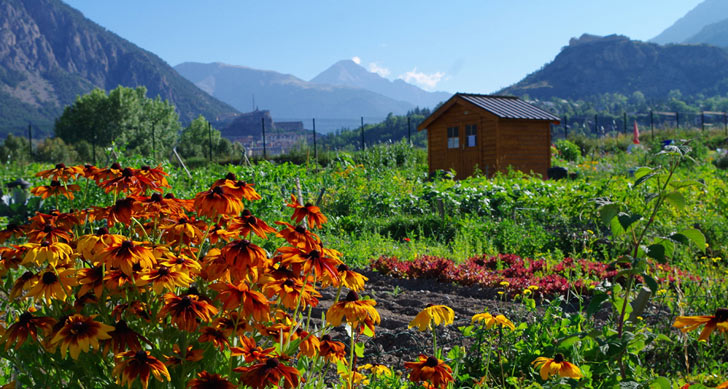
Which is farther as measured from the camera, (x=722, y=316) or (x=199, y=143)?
(x=199, y=143)

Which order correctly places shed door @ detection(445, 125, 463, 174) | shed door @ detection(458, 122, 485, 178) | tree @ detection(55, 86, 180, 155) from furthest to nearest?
tree @ detection(55, 86, 180, 155) → shed door @ detection(445, 125, 463, 174) → shed door @ detection(458, 122, 485, 178)

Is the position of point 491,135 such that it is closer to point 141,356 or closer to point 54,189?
point 54,189

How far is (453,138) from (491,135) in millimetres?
1597

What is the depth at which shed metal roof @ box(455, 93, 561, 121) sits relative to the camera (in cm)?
1396

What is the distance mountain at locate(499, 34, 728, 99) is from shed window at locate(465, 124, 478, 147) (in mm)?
126226

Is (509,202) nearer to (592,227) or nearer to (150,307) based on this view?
(592,227)

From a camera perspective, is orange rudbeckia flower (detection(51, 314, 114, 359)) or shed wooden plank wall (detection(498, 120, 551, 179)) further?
shed wooden plank wall (detection(498, 120, 551, 179))

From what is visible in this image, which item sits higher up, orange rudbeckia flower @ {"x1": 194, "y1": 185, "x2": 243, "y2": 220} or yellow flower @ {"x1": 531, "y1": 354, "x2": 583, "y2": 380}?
orange rudbeckia flower @ {"x1": 194, "y1": 185, "x2": 243, "y2": 220}

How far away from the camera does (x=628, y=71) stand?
13512 cm

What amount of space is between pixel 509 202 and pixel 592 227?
1132mm

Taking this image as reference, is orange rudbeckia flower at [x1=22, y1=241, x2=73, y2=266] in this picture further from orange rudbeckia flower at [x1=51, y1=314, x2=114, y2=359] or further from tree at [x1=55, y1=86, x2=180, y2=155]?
tree at [x1=55, y1=86, x2=180, y2=155]

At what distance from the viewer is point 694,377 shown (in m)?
2.26

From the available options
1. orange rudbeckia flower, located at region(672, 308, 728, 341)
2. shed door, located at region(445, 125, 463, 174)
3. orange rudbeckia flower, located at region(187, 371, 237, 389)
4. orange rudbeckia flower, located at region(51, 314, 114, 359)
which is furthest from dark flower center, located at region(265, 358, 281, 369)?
shed door, located at region(445, 125, 463, 174)

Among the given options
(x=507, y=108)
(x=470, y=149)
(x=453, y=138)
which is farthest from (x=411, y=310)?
(x=453, y=138)
